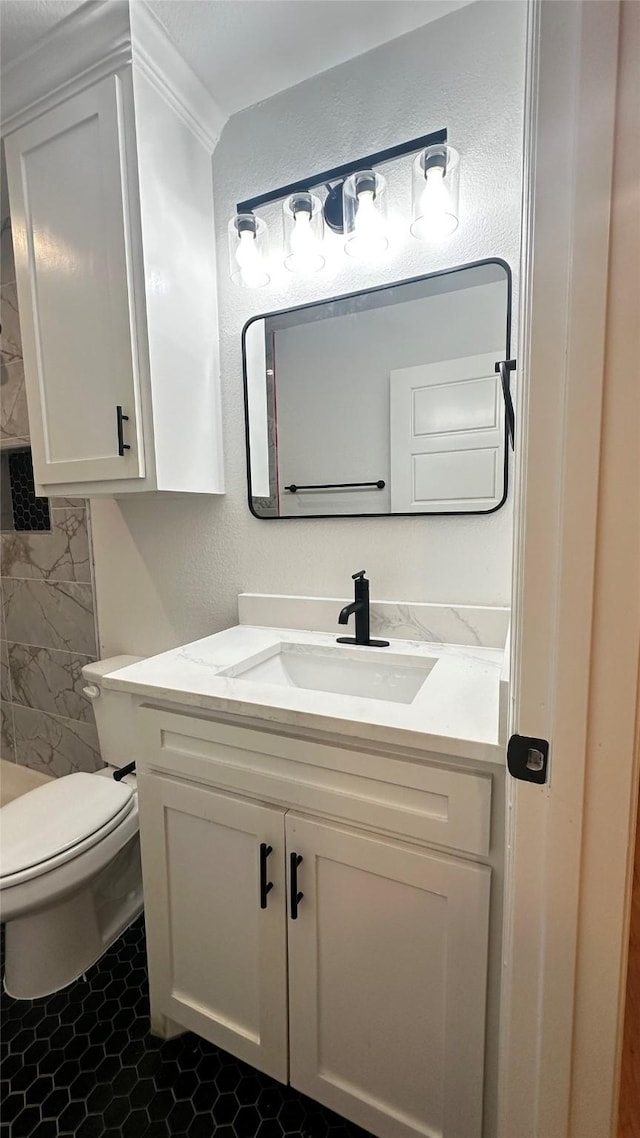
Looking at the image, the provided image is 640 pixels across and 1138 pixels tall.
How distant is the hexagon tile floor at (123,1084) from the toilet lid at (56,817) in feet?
1.46

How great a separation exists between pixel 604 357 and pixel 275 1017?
1206mm

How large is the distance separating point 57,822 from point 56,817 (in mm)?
26

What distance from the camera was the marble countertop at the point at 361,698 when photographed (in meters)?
0.71

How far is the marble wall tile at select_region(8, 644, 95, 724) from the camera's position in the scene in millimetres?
1839

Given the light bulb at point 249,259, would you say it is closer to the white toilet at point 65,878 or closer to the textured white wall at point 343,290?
the textured white wall at point 343,290

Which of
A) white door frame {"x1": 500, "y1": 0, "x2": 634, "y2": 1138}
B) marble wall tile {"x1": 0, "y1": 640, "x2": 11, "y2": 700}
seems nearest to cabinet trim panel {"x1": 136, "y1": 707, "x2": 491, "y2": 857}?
white door frame {"x1": 500, "y1": 0, "x2": 634, "y2": 1138}

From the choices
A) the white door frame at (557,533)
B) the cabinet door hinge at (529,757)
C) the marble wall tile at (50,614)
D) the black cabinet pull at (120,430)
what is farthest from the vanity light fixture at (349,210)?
the marble wall tile at (50,614)

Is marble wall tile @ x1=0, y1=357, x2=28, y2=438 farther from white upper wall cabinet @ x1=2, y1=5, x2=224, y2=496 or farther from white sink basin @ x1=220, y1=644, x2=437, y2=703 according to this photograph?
white sink basin @ x1=220, y1=644, x2=437, y2=703

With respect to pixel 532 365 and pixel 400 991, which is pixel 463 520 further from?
pixel 400 991

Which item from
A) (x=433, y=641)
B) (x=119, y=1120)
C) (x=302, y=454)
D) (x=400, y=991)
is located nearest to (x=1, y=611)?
(x=302, y=454)

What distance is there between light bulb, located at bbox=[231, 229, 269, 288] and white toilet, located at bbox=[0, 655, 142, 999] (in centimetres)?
145

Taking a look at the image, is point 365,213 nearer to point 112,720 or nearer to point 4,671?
point 112,720

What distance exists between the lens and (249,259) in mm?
1286

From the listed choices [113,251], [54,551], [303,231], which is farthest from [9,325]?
[303,231]
